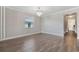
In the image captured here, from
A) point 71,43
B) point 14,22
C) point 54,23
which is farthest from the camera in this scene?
point 54,23

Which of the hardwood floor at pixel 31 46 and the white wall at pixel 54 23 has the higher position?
the white wall at pixel 54 23

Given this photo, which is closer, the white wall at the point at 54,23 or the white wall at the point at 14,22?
the white wall at the point at 14,22

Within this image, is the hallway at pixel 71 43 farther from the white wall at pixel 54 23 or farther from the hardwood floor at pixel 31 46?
the white wall at pixel 54 23

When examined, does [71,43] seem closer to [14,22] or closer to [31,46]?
[31,46]

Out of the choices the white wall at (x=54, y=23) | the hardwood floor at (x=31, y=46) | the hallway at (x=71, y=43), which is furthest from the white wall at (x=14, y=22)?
the hallway at (x=71, y=43)

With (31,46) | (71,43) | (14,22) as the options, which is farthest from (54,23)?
(31,46)

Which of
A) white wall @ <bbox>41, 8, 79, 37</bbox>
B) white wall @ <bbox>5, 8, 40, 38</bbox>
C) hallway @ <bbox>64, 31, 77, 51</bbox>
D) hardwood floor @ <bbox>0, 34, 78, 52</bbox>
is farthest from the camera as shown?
white wall @ <bbox>41, 8, 79, 37</bbox>

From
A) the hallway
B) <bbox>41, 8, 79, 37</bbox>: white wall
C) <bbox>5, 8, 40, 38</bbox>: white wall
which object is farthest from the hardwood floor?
<bbox>41, 8, 79, 37</bbox>: white wall

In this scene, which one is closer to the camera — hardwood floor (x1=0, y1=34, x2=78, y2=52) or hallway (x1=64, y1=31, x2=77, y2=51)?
hardwood floor (x1=0, y1=34, x2=78, y2=52)

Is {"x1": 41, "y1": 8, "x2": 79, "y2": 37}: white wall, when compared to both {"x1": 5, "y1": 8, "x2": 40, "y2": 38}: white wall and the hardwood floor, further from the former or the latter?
the hardwood floor
